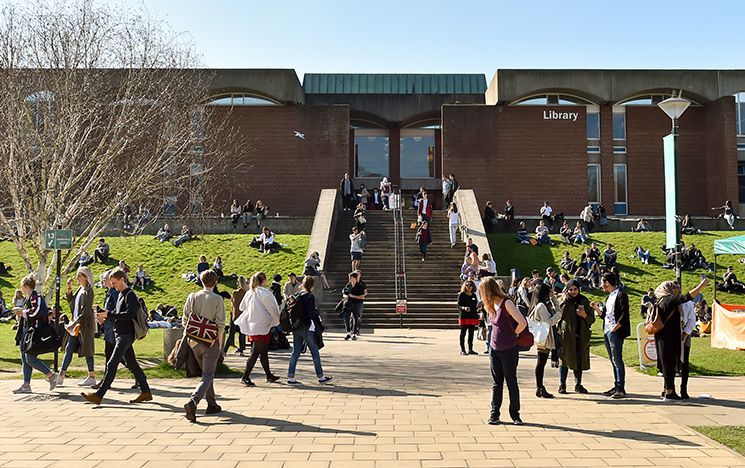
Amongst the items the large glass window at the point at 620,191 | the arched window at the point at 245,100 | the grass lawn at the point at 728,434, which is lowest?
the grass lawn at the point at 728,434

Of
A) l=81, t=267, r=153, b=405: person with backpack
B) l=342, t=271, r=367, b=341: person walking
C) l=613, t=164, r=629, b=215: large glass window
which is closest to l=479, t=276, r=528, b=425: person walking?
l=81, t=267, r=153, b=405: person with backpack

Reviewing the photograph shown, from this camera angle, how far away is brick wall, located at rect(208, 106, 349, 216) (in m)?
37.2

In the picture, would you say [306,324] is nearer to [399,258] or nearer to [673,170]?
[673,170]

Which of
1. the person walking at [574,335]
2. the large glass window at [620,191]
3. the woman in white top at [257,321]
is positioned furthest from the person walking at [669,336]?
the large glass window at [620,191]

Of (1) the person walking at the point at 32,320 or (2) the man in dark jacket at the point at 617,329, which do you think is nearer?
(2) the man in dark jacket at the point at 617,329

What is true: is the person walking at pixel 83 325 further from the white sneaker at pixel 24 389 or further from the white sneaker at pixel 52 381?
the white sneaker at pixel 24 389

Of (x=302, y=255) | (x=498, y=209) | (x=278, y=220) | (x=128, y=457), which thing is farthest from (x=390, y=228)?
(x=128, y=457)

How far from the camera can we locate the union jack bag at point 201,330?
7.63 meters

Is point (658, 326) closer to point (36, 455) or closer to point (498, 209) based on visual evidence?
point (36, 455)

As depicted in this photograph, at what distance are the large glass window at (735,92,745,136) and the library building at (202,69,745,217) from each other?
0.05m

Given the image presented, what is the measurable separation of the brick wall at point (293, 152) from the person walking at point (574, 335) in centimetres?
2837

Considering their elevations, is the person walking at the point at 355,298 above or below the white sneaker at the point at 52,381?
above

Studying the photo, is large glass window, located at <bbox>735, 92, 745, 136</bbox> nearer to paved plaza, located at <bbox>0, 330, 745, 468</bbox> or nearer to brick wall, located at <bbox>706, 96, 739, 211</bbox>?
brick wall, located at <bbox>706, 96, 739, 211</bbox>

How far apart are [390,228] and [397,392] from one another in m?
17.9
